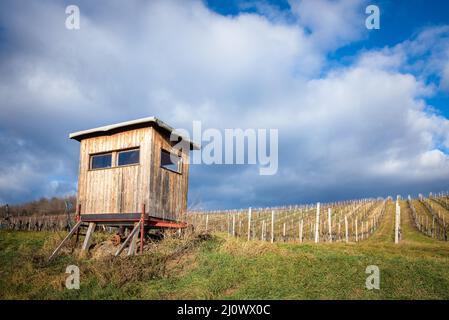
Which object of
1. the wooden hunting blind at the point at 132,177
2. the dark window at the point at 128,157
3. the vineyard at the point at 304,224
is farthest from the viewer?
the vineyard at the point at 304,224

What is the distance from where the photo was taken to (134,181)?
15266 millimetres

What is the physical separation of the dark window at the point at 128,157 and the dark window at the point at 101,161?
2.17ft

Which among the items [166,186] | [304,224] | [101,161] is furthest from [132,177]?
[304,224]

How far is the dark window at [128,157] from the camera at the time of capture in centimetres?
1570

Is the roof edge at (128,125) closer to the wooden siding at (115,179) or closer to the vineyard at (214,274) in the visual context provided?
the wooden siding at (115,179)

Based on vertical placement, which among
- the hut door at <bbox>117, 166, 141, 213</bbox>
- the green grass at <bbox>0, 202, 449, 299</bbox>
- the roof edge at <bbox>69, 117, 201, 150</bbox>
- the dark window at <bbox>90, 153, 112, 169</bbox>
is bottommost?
the green grass at <bbox>0, 202, 449, 299</bbox>

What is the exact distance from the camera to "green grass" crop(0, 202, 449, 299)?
9375 mm

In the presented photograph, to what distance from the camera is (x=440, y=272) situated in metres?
11.5

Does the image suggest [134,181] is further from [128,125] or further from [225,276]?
[225,276]

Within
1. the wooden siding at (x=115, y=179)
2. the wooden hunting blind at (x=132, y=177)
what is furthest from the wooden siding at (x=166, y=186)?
the wooden siding at (x=115, y=179)

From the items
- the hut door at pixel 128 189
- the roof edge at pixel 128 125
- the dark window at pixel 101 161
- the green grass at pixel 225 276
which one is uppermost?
the roof edge at pixel 128 125

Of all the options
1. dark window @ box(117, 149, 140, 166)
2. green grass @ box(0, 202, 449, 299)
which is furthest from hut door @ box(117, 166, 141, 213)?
green grass @ box(0, 202, 449, 299)

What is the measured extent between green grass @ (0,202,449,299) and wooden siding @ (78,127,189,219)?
2.44 meters

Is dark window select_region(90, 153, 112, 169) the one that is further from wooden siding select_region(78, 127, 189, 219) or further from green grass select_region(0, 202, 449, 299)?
green grass select_region(0, 202, 449, 299)
